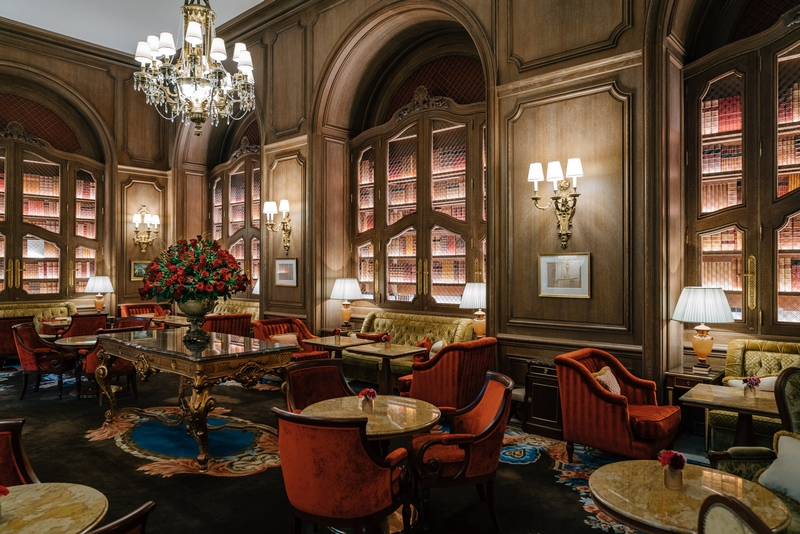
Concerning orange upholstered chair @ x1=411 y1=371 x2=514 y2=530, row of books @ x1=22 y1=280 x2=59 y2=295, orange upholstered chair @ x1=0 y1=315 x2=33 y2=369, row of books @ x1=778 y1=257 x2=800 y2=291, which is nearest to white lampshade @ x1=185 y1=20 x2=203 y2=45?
orange upholstered chair @ x1=411 y1=371 x2=514 y2=530

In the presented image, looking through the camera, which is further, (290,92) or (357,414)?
(290,92)

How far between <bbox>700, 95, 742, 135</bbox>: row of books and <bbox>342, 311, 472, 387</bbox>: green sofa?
3126 millimetres

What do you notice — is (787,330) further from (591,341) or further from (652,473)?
(652,473)

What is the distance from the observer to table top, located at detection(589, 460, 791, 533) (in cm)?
207

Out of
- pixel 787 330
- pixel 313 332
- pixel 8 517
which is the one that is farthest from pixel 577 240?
pixel 8 517

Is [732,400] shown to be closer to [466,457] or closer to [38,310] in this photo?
[466,457]

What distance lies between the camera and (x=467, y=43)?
22.8 ft

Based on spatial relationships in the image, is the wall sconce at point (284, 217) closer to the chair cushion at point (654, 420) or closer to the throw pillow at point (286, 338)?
the throw pillow at point (286, 338)

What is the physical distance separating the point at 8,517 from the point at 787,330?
17.2 ft

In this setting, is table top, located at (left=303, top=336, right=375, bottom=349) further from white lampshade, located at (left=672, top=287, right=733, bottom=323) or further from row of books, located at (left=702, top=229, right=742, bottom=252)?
row of books, located at (left=702, top=229, right=742, bottom=252)

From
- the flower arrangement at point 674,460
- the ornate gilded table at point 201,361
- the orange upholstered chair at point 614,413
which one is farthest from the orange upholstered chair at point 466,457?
the ornate gilded table at point 201,361

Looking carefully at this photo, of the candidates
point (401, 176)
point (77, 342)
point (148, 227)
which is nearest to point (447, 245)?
point (401, 176)

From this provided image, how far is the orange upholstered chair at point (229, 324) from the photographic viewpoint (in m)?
7.60

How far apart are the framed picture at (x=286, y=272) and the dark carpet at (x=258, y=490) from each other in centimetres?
291
